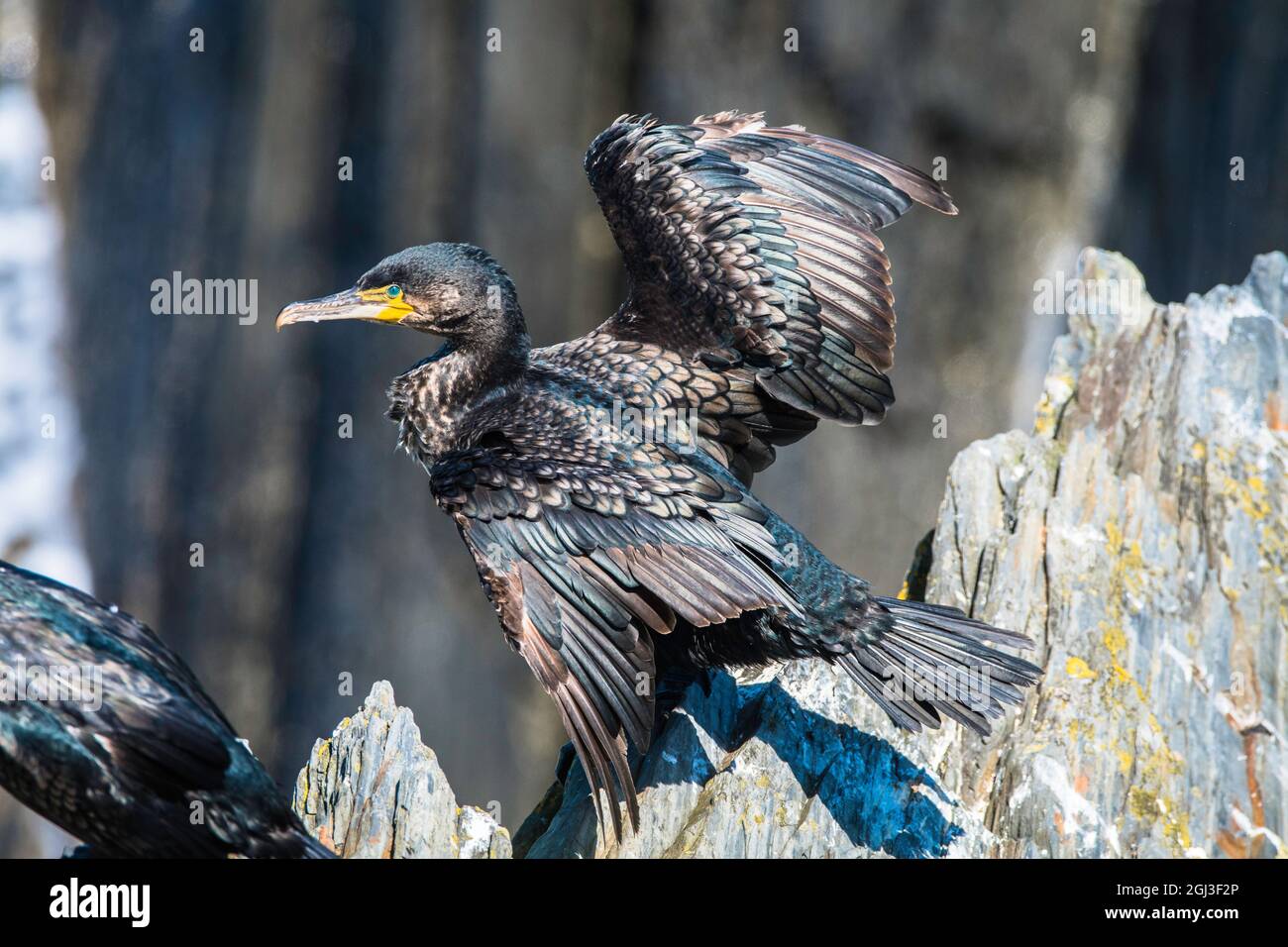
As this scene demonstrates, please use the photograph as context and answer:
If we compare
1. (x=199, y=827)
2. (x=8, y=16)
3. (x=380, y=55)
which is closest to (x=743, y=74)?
(x=380, y=55)

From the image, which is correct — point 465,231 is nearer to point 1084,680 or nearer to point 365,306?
point 365,306

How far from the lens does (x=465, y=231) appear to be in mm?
9594

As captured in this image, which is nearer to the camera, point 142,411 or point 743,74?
point 743,74

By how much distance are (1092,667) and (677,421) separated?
1.71m

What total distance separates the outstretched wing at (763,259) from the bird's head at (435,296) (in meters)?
0.53

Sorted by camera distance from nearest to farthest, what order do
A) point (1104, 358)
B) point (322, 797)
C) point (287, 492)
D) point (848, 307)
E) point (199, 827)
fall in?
point (199, 827) < point (322, 797) < point (848, 307) < point (1104, 358) < point (287, 492)

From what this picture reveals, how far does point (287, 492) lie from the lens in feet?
33.0

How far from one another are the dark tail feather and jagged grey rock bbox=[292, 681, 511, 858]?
1245 mm

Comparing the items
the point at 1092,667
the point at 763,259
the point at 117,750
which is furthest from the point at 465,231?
the point at 117,750

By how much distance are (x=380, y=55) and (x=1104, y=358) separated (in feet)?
19.0

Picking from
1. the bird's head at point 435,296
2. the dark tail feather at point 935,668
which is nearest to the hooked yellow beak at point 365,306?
the bird's head at point 435,296

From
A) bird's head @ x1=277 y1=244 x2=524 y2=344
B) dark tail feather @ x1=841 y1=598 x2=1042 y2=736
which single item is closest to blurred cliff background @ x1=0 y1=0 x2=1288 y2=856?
bird's head @ x1=277 y1=244 x2=524 y2=344

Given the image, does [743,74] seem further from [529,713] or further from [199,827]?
[199,827]

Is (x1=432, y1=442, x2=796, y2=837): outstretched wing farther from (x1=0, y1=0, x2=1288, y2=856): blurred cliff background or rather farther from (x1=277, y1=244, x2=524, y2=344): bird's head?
(x1=0, y1=0, x2=1288, y2=856): blurred cliff background
